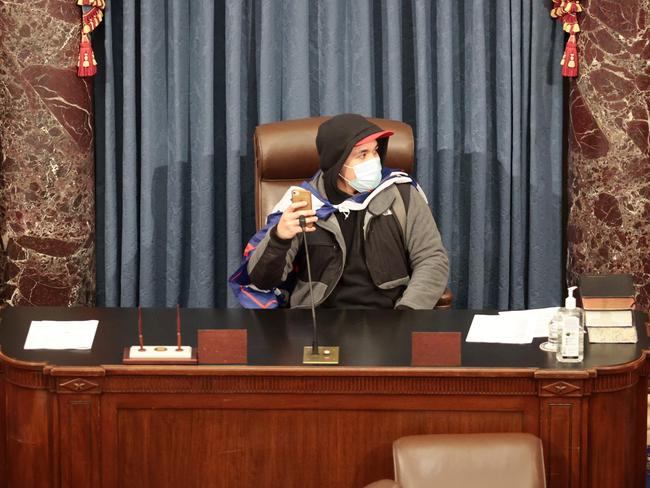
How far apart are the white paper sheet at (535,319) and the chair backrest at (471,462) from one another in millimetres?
548

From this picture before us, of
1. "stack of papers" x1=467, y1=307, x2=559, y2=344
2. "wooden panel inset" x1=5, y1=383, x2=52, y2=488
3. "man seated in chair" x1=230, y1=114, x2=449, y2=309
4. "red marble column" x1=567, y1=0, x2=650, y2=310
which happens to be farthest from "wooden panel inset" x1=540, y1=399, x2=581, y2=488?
"red marble column" x1=567, y1=0, x2=650, y2=310

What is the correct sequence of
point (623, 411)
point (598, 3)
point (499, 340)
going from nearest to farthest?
point (623, 411), point (499, 340), point (598, 3)

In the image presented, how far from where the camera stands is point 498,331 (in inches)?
126

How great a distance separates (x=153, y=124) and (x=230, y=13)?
589 millimetres

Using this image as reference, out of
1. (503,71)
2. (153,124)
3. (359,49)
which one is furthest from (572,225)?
(153,124)

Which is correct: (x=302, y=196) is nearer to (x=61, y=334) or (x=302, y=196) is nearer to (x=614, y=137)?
(x=61, y=334)

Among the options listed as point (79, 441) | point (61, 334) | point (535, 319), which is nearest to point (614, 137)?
point (535, 319)

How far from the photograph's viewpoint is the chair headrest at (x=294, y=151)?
4273mm

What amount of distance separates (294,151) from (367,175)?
1.66 feet

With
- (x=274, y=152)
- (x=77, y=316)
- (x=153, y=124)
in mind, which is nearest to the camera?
(x=77, y=316)

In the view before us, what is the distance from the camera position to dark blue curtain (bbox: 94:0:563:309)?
4.98 metres

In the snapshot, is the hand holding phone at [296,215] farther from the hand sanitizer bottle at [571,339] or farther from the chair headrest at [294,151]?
the hand sanitizer bottle at [571,339]

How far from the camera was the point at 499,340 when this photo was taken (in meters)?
3.12

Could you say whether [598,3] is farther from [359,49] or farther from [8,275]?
[8,275]
